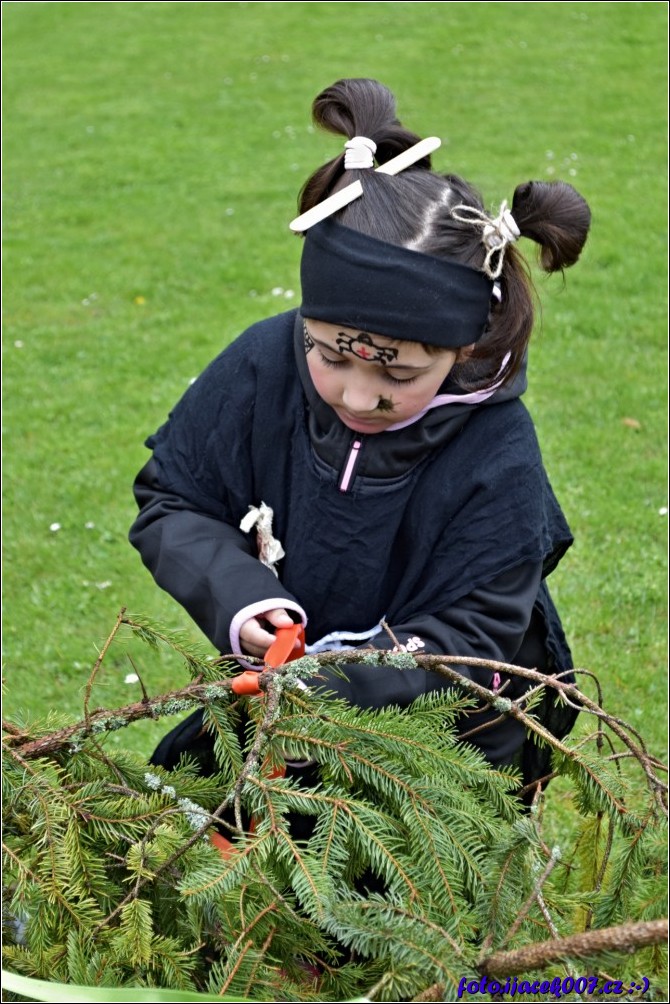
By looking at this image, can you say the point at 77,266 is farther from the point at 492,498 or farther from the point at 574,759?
the point at 574,759

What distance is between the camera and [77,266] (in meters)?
7.58

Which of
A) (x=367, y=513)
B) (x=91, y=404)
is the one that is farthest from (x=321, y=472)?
(x=91, y=404)

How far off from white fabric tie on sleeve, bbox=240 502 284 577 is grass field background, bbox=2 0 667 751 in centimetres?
44

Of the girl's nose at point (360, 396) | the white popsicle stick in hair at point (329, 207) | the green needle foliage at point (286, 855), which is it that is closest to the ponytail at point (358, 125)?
the white popsicle stick in hair at point (329, 207)

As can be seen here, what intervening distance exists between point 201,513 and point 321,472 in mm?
299

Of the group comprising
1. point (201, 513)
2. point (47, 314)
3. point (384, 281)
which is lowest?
point (47, 314)

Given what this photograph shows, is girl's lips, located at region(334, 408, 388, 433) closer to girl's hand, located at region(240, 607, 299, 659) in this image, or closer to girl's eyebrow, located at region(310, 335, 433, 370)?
girl's eyebrow, located at region(310, 335, 433, 370)

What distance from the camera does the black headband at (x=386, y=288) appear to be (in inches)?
71.5

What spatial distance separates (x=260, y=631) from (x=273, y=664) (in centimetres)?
19

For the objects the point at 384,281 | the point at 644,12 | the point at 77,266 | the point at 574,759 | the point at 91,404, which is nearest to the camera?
the point at 574,759

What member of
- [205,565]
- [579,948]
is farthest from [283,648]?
[579,948]

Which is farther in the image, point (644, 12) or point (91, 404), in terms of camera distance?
point (644, 12)

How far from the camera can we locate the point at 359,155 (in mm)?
1955

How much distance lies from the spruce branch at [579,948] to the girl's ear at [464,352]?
1.07m
